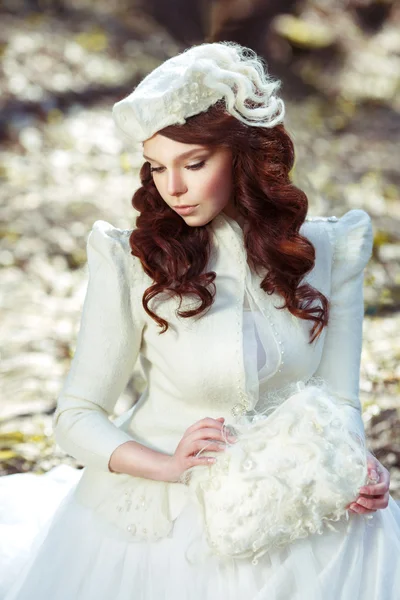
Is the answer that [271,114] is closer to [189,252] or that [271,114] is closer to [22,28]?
[189,252]

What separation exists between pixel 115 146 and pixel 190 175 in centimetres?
462

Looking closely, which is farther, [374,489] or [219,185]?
[219,185]

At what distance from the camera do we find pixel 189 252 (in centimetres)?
185

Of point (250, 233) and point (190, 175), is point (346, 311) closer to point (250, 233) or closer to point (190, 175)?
point (250, 233)

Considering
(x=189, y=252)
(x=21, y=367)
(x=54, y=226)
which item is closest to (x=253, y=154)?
(x=189, y=252)

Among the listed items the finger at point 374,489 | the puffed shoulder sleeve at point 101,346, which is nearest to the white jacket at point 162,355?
the puffed shoulder sleeve at point 101,346

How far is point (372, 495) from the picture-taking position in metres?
1.65

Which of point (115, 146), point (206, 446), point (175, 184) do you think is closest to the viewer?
point (206, 446)

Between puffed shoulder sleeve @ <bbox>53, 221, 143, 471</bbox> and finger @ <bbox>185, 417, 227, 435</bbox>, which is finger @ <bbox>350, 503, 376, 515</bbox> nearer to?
finger @ <bbox>185, 417, 227, 435</bbox>

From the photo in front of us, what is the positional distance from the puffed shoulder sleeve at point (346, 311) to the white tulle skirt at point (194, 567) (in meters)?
0.30

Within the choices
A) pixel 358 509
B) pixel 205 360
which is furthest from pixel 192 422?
pixel 358 509

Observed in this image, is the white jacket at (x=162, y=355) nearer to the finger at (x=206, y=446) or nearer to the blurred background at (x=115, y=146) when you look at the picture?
the finger at (x=206, y=446)

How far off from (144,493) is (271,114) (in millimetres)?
784

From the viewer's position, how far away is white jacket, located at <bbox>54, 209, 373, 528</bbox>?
1.79m
